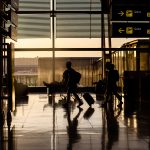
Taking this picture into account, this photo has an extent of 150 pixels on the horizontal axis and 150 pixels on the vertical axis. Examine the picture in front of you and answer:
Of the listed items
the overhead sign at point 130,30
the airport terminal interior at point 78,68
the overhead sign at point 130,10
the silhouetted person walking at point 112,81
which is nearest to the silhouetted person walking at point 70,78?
the airport terminal interior at point 78,68

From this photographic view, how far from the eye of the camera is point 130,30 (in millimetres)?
12922

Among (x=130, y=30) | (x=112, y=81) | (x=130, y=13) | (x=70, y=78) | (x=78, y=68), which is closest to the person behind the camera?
(x=130, y=13)

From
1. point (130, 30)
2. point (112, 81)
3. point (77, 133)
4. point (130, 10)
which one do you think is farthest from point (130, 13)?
point (77, 133)

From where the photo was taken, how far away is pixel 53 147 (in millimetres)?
6078

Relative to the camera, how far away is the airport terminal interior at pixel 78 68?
723cm

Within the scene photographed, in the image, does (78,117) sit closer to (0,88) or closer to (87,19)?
(0,88)

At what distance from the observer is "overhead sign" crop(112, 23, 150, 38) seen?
42.1 feet

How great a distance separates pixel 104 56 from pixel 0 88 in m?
10.9

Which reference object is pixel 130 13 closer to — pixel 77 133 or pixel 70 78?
pixel 70 78

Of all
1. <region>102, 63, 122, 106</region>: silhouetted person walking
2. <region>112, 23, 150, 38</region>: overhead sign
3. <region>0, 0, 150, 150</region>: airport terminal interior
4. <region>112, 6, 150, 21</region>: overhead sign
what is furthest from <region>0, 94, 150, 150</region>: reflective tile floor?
<region>102, 63, 122, 106</region>: silhouetted person walking

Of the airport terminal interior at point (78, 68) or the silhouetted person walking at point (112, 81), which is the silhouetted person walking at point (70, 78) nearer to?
the airport terminal interior at point (78, 68)

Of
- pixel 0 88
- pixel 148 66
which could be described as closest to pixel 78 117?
pixel 0 88

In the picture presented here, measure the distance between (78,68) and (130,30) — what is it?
486 inches

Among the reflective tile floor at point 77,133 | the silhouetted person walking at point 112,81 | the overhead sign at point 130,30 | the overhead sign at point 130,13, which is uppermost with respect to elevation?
the overhead sign at point 130,13
